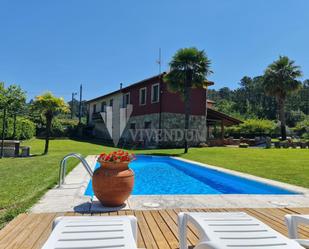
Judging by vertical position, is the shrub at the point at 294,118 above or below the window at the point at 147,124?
above

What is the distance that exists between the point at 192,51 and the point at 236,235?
16831 millimetres

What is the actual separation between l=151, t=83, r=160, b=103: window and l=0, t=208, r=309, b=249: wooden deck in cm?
1878

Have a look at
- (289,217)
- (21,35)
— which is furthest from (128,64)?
(289,217)

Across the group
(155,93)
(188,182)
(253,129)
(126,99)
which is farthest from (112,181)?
Answer: (253,129)

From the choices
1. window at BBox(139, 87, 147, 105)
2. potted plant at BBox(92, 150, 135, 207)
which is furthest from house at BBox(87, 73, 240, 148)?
potted plant at BBox(92, 150, 135, 207)

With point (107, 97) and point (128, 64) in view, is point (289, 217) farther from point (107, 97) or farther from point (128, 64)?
point (107, 97)

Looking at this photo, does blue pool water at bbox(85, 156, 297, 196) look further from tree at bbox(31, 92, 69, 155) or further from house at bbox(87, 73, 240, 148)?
house at bbox(87, 73, 240, 148)

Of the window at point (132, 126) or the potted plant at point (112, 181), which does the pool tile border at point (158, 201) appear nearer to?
the potted plant at point (112, 181)

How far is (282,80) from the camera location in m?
29.2

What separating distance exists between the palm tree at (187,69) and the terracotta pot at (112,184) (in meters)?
13.3

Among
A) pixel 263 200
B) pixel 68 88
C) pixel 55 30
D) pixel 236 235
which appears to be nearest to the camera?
pixel 236 235

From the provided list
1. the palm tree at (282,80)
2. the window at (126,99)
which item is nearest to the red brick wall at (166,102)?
the window at (126,99)

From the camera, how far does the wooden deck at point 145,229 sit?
10.6 feet

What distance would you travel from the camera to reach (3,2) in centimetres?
1375
